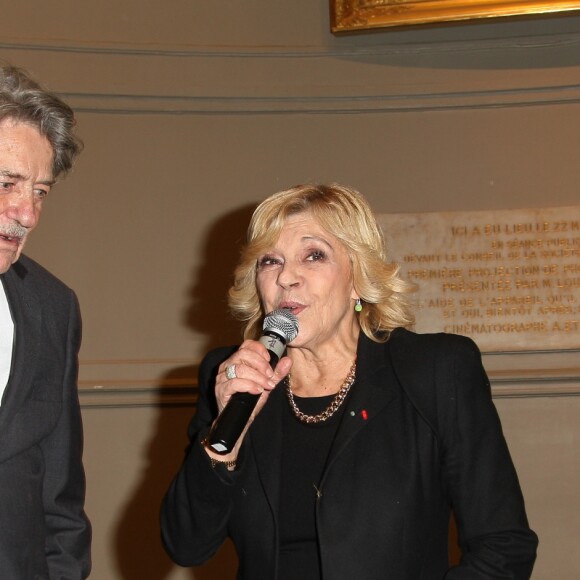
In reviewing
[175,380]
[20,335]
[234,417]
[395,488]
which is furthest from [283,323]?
[175,380]

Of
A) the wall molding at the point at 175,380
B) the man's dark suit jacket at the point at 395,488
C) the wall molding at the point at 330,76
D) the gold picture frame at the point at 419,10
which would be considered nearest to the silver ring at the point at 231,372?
the man's dark suit jacket at the point at 395,488

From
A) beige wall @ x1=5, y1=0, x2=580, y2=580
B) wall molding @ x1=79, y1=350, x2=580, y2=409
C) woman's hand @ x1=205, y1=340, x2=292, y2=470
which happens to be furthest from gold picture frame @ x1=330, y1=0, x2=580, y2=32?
woman's hand @ x1=205, y1=340, x2=292, y2=470

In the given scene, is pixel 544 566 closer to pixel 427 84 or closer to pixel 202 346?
pixel 202 346

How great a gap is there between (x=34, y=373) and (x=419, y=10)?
335 centimetres

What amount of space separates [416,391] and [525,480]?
2.51 meters

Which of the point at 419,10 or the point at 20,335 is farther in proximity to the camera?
the point at 419,10

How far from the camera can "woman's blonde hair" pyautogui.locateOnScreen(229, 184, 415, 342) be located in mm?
2496

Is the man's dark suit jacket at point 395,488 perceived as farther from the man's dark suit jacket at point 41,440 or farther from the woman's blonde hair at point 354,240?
the man's dark suit jacket at point 41,440

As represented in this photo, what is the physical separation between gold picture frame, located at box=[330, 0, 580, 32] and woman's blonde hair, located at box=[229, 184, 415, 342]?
254 cm

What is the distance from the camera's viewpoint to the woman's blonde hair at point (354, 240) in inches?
98.3

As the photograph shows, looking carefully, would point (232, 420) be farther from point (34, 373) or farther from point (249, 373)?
point (34, 373)

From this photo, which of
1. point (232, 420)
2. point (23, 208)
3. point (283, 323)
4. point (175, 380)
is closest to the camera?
point (232, 420)

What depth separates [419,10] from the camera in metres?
4.88

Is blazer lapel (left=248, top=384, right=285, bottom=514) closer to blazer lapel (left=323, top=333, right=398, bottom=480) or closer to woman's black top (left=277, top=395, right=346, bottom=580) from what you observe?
woman's black top (left=277, top=395, right=346, bottom=580)
